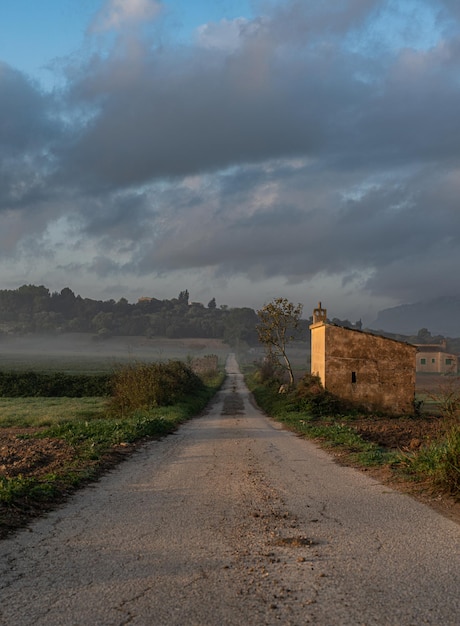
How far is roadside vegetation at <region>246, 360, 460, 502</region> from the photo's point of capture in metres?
9.27

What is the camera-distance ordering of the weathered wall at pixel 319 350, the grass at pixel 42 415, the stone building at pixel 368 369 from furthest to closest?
the weathered wall at pixel 319 350
the stone building at pixel 368 369
the grass at pixel 42 415

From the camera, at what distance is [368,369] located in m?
28.6

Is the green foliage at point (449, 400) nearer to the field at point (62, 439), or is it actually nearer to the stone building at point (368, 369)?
the field at point (62, 439)

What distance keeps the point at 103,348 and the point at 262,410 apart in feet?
438

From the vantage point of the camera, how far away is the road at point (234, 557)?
4508mm

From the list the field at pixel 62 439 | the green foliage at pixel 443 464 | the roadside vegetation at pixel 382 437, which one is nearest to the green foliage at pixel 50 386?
the field at pixel 62 439

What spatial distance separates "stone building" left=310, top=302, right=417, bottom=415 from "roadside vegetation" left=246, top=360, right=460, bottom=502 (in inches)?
32.3

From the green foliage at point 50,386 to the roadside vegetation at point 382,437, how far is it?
14977 millimetres

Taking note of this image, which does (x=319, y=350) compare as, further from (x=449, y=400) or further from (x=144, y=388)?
(x=449, y=400)

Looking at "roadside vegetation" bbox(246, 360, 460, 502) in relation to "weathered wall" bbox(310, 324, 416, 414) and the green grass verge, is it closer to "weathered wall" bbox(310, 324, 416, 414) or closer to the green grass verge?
the green grass verge

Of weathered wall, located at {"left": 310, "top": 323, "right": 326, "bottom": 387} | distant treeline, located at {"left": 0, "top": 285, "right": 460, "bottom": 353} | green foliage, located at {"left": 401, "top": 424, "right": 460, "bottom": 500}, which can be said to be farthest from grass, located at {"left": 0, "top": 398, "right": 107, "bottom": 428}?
distant treeline, located at {"left": 0, "top": 285, "right": 460, "bottom": 353}

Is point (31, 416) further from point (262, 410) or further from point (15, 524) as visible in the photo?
point (15, 524)

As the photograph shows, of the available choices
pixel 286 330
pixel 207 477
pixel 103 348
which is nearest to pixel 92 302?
pixel 103 348

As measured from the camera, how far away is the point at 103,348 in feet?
522
